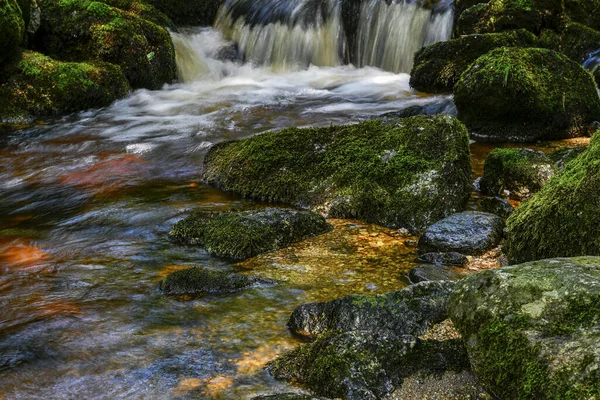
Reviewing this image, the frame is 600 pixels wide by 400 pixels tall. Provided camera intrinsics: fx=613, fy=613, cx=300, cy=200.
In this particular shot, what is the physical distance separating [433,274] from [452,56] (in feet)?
29.7

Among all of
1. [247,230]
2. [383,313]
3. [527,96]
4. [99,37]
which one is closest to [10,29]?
[99,37]

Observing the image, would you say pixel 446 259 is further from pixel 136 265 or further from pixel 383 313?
pixel 136 265

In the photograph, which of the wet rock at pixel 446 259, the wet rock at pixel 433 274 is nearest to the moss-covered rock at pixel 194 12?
the wet rock at pixel 446 259

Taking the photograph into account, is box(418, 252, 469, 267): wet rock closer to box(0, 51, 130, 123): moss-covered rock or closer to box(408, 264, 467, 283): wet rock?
box(408, 264, 467, 283): wet rock

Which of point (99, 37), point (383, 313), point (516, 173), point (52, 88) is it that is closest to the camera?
point (383, 313)

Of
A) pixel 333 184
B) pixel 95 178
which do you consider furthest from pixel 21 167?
pixel 333 184

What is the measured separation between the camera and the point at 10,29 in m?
11.6

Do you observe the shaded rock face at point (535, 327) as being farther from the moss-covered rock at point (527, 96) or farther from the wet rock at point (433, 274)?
the moss-covered rock at point (527, 96)

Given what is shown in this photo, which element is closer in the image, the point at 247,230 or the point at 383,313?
the point at 383,313

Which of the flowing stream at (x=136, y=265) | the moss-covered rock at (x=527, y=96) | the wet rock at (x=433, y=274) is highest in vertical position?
the moss-covered rock at (x=527, y=96)

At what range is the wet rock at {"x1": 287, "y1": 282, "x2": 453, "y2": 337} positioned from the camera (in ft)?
11.6

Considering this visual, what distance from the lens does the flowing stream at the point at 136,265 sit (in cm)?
342

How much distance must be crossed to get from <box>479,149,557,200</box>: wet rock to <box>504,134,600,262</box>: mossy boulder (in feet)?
6.82

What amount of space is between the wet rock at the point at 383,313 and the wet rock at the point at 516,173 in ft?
10.6
